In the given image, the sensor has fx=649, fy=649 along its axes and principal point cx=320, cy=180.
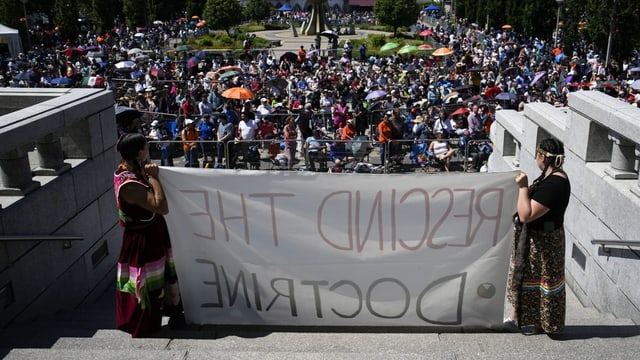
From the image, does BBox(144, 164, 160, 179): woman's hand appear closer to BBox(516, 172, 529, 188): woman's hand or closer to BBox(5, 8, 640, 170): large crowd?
BBox(5, 8, 640, 170): large crowd

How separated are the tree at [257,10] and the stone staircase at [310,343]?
7595cm

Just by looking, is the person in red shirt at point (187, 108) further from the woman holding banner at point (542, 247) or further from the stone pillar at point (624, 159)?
the woman holding banner at point (542, 247)

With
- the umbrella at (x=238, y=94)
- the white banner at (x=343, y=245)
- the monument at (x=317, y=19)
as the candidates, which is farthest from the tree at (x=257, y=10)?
the white banner at (x=343, y=245)

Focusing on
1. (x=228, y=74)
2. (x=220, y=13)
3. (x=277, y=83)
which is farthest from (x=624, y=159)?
(x=220, y=13)

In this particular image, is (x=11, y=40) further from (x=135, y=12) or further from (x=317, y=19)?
(x=317, y=19)

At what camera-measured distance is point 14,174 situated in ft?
17.6

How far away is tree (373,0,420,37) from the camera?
54125mm

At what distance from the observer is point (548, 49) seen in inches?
1558

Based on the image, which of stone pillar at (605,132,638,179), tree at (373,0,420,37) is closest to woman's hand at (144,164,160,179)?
stone pillar at (605,132,638,179)

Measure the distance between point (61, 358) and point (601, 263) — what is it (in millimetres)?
4358

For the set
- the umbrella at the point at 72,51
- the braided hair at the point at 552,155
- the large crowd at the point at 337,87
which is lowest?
the large crowd at the point at 337,87

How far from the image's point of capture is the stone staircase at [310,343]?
13.3 ft

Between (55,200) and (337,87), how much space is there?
18.6 metres

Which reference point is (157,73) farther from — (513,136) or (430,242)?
(430,242)
